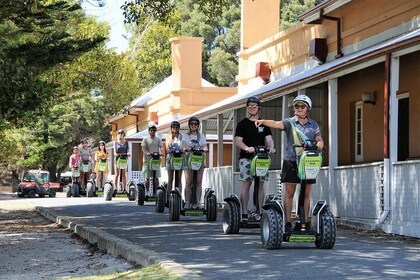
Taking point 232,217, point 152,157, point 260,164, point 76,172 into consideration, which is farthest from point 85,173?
point 260,164

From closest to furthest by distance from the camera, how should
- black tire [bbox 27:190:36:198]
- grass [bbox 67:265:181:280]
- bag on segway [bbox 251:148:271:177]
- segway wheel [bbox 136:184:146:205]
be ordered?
grass [bbox 67:265:181:280] → bag on segway [bbox 251:148:271:177] → segway wheel [bbox 136:184:146:205] → black tire [bbox 27:190:36:198]

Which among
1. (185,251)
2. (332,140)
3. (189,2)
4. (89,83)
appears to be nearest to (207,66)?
(189,2)

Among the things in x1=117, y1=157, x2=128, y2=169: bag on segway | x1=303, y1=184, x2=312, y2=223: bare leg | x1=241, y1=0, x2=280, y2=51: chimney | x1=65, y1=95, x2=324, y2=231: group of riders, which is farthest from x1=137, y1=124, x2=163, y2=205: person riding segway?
x1=303, y1=184, x2=312, y2=223: bare leg

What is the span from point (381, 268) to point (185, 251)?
9.54 feet

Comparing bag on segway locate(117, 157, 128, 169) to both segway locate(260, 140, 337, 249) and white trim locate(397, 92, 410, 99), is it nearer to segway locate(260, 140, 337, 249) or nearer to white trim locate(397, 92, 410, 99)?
white trim locate(397, 92, 410, 99)

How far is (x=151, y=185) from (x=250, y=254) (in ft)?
43.3

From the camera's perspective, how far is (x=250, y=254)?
36.1 feet

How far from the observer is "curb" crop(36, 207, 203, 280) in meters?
9.24

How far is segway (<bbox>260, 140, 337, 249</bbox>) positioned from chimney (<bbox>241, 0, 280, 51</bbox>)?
68.4ft

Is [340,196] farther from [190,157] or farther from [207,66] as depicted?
[207,66]

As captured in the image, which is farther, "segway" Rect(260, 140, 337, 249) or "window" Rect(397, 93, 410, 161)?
"window" Rect(397, 93, 410, 161)

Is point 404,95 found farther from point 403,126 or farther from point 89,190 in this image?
point 89,190

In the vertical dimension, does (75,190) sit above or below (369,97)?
below

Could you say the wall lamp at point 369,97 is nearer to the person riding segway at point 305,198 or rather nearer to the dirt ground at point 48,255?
the dirt ground at point 48,255
